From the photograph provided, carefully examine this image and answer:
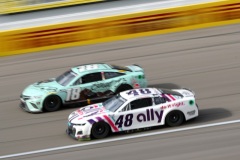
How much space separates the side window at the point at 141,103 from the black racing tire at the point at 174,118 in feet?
1.82

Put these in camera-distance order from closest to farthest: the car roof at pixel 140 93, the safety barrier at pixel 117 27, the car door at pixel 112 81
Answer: the car roof at pixel 140 93 < the car door at pixel 112 81 < the safety barrier at pixel 117 27

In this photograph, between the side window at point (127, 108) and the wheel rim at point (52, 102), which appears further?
the wheel rim at point (52, 102)

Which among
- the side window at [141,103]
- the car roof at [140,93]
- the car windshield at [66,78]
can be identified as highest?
the car windshield at [66,78]

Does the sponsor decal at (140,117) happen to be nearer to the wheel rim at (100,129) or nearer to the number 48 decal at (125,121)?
the number 48 decal at (125,121)

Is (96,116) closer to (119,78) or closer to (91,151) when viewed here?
(91,151)

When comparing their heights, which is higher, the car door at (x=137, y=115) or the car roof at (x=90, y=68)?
the car roof at (x=90, y=68)

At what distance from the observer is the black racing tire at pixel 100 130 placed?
45.7 ft

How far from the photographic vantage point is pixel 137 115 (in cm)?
1412

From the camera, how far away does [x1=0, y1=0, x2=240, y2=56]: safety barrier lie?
22234 mm

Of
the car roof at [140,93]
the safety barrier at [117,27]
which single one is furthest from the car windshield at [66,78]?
the safety barrier at [117,27]

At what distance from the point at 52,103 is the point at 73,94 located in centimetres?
64

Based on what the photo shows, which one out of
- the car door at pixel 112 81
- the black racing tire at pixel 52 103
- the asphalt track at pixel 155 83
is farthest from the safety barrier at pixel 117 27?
the black racing tire at pixel 52 103

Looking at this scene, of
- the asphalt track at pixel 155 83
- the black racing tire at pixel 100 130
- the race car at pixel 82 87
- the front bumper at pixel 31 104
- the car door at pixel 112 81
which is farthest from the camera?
the car door at pixel 112 81

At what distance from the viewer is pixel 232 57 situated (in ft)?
64.6
